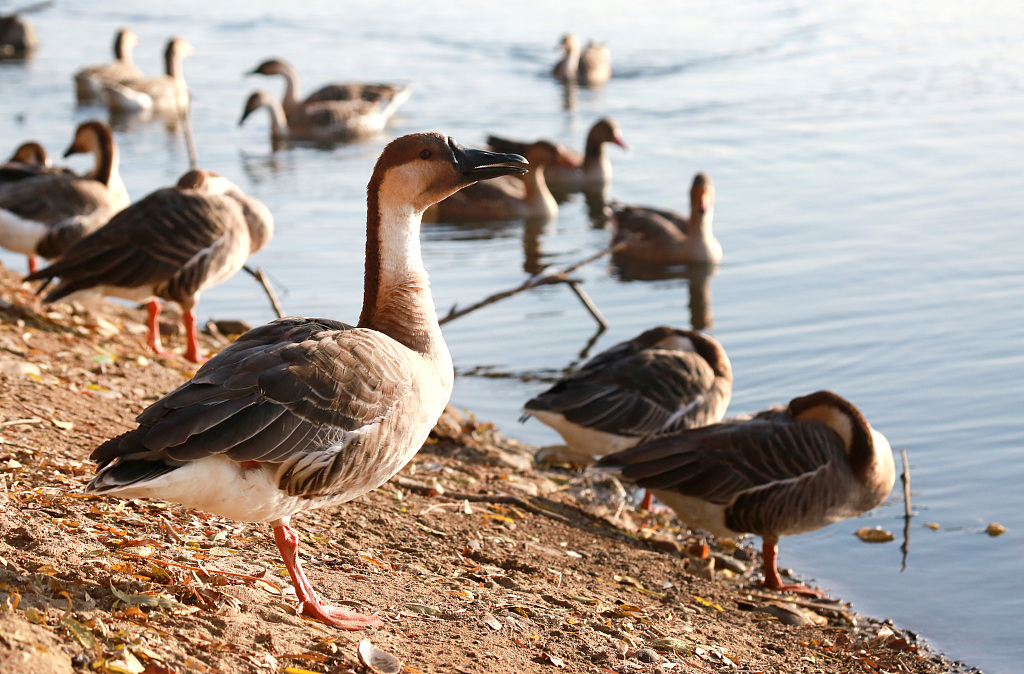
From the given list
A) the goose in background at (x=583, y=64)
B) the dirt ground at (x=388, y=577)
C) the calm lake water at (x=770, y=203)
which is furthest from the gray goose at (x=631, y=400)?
the goose in background at (x=583, y=64)

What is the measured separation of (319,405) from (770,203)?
13.6 m

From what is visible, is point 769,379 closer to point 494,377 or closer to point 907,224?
point 494,377

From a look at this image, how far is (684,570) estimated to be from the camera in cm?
684

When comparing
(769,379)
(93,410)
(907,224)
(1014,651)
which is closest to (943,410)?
(769,379)

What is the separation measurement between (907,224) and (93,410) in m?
11.6

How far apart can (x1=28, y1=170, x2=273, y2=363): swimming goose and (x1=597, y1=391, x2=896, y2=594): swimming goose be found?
163 inches

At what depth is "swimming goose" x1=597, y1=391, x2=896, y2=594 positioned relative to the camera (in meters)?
7.29

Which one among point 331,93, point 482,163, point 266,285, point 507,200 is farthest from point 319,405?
point 331,93

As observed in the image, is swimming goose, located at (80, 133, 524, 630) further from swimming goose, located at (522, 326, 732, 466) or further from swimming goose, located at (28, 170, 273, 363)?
swimming goose, located at (28, 170, 273, 363)

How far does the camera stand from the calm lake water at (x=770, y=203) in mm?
8547

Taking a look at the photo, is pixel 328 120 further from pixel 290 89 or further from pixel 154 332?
pixel 154 332

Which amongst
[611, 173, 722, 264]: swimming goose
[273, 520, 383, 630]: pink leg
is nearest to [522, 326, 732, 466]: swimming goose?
[273, 520, 383, 630]: pink leg

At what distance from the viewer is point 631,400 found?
862 centimetres

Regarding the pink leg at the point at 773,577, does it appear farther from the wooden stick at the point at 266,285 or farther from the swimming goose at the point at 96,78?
the swimming goose at the point at 96,78
